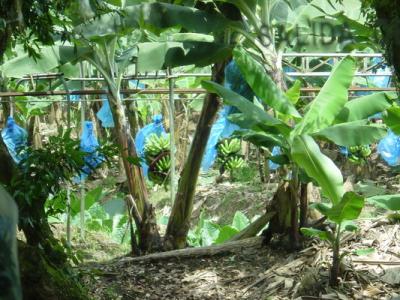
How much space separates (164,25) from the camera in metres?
6.02

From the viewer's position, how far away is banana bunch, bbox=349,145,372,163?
41.9 ft

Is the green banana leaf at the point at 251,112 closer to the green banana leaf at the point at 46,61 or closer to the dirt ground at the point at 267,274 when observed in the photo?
the dirt ground at the point at 267,274

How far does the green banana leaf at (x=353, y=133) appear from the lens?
16.6 feet

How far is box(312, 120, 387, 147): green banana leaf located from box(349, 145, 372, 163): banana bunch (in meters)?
7.64

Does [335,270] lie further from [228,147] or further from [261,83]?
[228,147]

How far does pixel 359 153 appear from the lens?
12.9m

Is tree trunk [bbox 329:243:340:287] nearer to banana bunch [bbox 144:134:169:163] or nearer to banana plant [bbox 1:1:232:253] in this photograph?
banana plant [bbox 1:1:232:253]

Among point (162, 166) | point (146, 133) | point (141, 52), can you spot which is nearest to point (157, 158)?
point (162, 166)

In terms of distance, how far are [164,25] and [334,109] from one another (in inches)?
Result: 70.3

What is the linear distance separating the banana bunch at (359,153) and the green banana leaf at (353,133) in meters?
7.64

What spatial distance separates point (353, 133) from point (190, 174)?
86.3 inches

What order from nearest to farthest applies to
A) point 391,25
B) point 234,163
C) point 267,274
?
point 391,25 → point 267,274 → point 234,163

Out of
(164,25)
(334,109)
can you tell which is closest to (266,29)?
(164,25)

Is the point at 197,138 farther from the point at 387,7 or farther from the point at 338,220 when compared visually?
the point at 387,7
